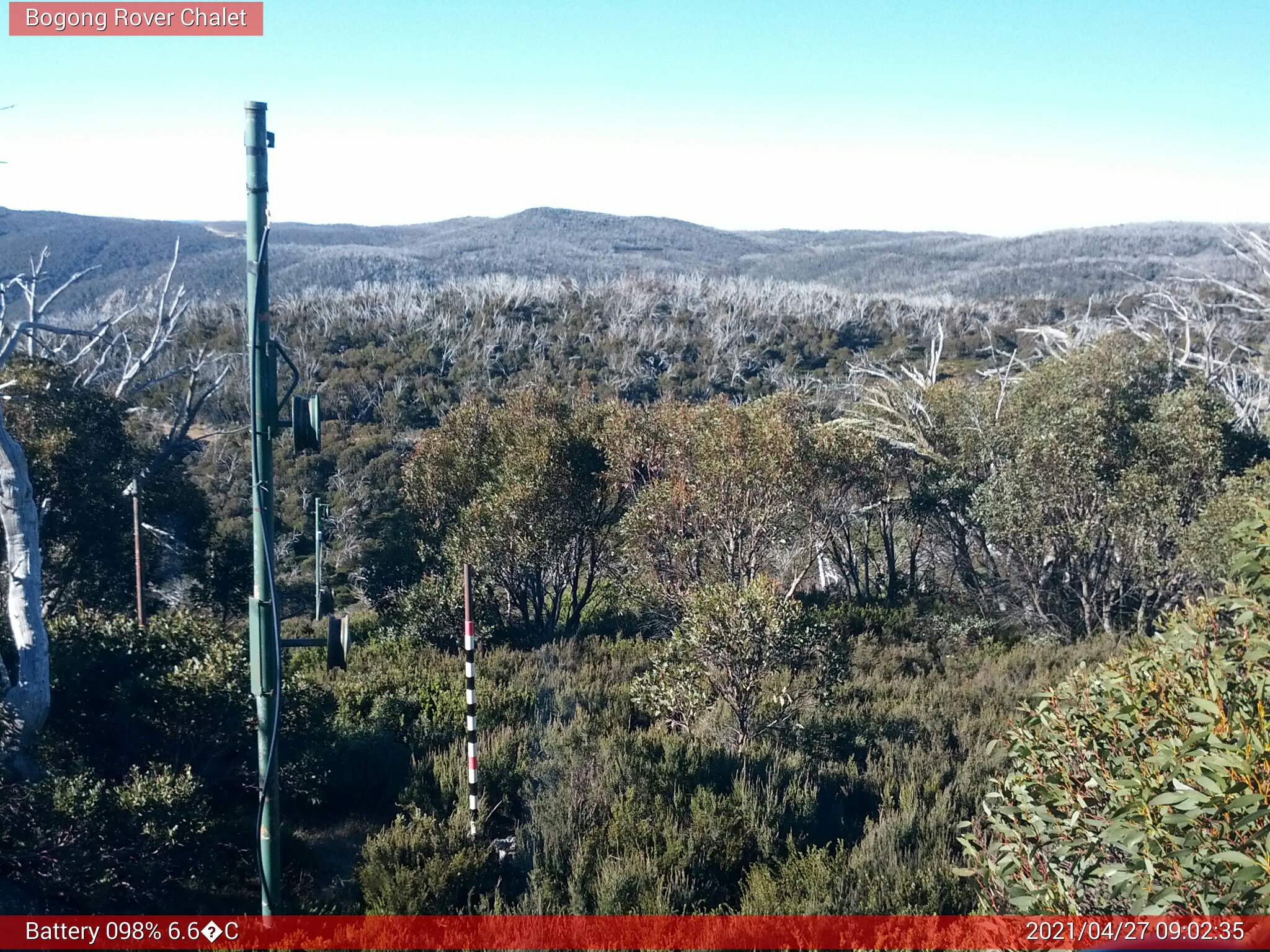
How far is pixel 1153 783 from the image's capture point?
2.96 meters

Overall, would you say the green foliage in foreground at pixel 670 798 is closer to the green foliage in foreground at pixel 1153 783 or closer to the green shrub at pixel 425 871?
the green shrub at pixel 425 871

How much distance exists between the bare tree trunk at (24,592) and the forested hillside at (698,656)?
27cm

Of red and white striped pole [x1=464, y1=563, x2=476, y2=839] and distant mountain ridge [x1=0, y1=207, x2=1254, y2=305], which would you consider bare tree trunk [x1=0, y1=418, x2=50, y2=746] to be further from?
distant mountain ridge [x1=0, y1=207, x2=1254, y2=305]

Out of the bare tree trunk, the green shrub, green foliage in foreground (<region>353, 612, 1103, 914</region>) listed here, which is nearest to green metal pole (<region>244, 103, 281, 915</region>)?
the green shrub

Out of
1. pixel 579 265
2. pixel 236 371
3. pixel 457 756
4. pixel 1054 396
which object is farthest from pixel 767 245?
pixel 457 756

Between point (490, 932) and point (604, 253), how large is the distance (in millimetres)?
A: 85381

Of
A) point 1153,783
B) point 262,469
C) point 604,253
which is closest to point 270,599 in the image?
point 262,469

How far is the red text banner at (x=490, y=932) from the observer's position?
4.55 m

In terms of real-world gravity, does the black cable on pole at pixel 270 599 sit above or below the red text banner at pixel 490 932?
above

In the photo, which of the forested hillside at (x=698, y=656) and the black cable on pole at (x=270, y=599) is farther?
the black cable on pole at (x=270, y=599)

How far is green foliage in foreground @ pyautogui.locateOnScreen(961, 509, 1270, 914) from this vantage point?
270 centimetres

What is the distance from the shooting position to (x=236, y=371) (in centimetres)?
3475

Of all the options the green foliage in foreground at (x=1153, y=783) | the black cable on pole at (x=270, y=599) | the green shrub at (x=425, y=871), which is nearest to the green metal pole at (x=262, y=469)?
the black cable on pole at (x=270, y=599)

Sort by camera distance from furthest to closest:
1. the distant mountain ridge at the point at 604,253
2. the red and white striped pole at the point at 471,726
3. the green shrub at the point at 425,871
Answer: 1. the distant mountain ridge at the point at 604,253
2. the red and white striped pole at the point at 471,726
3. the green shrub at the point at 425,871
